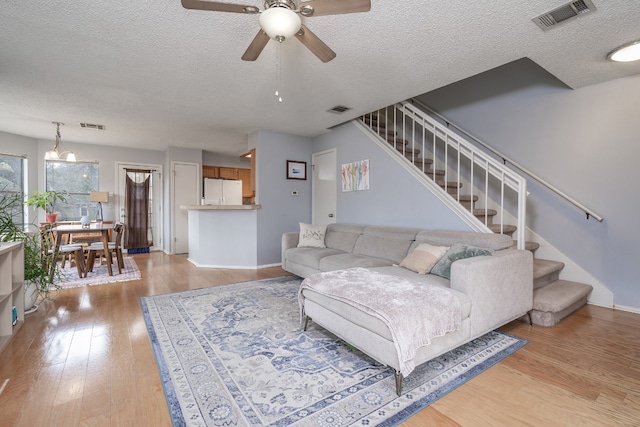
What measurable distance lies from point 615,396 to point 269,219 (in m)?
4.54

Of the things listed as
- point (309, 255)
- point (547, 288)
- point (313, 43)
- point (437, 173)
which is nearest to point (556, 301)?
point (547, 288)

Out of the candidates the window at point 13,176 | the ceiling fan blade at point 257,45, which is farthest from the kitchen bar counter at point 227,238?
the window at point 13,176

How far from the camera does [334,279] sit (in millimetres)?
2365

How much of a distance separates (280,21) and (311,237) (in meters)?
3.13

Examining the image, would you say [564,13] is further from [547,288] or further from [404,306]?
[547,288]

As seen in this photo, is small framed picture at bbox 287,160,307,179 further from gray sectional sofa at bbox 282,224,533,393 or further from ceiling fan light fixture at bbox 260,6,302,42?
ceiling fan light fixture at bbox 260,6,302,42

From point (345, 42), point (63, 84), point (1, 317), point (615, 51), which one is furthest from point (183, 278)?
point (615, 51)

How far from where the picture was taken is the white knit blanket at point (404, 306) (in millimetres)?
1663

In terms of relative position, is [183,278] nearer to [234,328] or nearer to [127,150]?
[234,328]

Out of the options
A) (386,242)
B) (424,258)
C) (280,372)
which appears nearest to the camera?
(280,372)

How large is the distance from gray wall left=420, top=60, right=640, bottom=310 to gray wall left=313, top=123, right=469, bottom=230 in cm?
124

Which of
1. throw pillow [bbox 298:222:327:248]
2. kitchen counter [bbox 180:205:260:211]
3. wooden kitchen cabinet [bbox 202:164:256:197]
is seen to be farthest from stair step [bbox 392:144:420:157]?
wooden kitchen cabinet [bbox 202:164:256:197]

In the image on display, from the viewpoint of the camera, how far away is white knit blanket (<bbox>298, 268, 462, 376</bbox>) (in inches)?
65.5

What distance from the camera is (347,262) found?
341 cm
